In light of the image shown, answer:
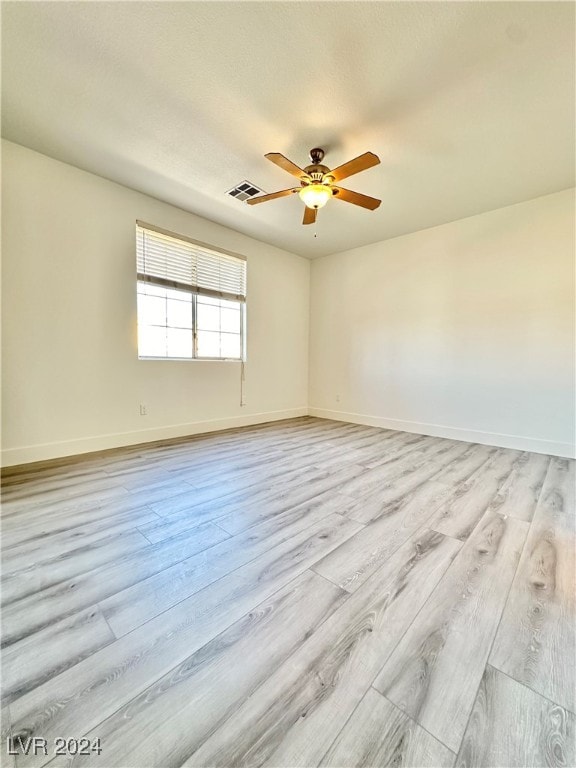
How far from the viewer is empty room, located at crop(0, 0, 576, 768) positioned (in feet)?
2.98

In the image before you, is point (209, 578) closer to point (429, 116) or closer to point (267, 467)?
point (267, 467)

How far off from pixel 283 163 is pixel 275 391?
3.42m

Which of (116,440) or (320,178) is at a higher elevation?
(320,178)

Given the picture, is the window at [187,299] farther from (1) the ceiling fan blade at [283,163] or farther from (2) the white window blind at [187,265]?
(1) the ceiling fan blade at [283,163]

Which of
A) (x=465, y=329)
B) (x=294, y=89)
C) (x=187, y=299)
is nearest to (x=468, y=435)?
(x=465, y=329)

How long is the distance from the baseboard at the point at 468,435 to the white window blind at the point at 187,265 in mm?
2711

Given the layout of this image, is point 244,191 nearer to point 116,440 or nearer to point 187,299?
point 187,299

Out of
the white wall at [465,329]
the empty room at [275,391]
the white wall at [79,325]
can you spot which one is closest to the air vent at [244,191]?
the empty room at [275,391]

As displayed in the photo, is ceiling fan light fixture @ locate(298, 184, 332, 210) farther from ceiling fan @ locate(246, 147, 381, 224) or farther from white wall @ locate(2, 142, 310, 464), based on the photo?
white wall @ locate(2, 142, 310, 464)

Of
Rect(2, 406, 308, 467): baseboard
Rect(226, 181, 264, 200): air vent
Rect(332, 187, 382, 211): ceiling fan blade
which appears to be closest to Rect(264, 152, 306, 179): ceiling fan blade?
Rect(332, 187, 382, 211): ceiling fan blade

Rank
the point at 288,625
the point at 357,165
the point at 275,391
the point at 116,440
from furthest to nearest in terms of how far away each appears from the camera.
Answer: the point at 275,391, the point at 116,440, the point at 357,165, the point at 288,625

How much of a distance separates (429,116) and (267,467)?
3137 mm

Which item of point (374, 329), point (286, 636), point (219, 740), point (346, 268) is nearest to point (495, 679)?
point (286, 636)

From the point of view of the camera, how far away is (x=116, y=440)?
3.36m
